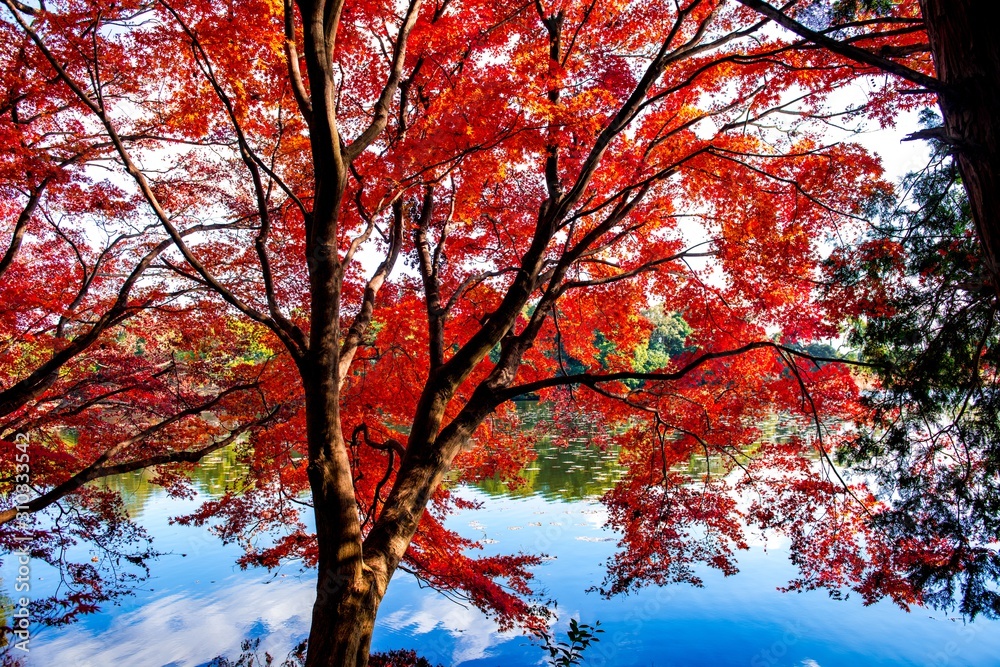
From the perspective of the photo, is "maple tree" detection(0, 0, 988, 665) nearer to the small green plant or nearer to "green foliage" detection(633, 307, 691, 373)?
the small green plant

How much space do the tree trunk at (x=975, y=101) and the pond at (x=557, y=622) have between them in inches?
278

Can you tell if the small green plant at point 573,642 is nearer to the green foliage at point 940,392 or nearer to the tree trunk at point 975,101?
the green foliage at point 940,392

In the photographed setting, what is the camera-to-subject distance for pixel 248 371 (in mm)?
8367

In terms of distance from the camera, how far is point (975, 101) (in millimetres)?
2029

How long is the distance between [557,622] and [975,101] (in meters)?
8.12

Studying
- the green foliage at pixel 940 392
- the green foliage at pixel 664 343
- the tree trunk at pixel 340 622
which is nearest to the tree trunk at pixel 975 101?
the green foliage at pixel 940 392

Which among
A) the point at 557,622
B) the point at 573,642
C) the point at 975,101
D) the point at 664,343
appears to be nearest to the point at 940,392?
the point at 975,101

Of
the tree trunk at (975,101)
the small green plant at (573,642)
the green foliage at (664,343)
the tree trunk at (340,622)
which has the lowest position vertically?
the small green plant at (573,642)

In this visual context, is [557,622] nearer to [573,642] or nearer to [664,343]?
[573,642]

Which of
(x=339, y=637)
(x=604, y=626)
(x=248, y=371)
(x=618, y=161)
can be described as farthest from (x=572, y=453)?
(x=339, y=637)

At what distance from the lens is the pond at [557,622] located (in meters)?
7.32

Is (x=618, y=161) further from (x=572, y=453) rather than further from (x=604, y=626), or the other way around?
(x=572, y=453)

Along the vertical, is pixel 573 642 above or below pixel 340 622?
below

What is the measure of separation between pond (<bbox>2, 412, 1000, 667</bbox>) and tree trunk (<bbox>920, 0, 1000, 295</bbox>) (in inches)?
278
